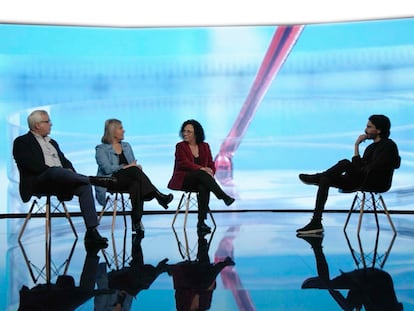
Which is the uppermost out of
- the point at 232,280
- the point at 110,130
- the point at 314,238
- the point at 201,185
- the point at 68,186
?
the point at 110,130

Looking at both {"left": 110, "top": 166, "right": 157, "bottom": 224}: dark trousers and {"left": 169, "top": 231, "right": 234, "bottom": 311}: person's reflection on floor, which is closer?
{"left": 169, "top": 231, "right": 234, "bottom": 311}: person's reflection on floor

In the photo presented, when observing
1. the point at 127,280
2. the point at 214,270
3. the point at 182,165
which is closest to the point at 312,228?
the point at 182,165

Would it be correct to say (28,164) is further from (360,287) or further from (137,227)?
(360,287)

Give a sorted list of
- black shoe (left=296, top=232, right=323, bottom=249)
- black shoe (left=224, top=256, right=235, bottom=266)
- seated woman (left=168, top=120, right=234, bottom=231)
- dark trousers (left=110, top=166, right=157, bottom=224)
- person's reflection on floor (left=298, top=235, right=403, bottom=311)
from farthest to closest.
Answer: seated woman (left=168, top=120, right=234, bottom=231)
dark trousers (left=110, top=166, right=157, bottom=224)
black shoe (left=296, top=232, right=323, bottom=249)
black shoe (left=224, top=256, right=235, bottom=266)
person's reflection on floor (left=298, top=235, right=403, bottom=311)

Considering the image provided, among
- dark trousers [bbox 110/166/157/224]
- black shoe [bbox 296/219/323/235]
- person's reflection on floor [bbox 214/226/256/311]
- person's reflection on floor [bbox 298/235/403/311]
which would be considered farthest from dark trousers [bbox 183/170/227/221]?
person's reflection on floor [bbox 298/235/403/311]

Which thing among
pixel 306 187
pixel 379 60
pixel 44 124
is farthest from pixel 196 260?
pixel 379 60

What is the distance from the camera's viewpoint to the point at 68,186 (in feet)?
13.3

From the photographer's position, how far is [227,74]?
6980 mm

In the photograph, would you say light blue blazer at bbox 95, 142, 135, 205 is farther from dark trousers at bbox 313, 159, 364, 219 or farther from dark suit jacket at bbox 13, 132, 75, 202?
dark trousers at bbox 313, 159, 364, 219

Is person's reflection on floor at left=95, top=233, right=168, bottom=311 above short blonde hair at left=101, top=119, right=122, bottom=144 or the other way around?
the other way around

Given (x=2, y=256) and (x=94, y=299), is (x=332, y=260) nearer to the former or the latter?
(x=94, y=299)

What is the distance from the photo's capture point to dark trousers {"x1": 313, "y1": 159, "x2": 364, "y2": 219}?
466cm

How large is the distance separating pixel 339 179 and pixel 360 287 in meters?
2.21

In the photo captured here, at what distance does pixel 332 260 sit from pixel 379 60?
3939 mm
